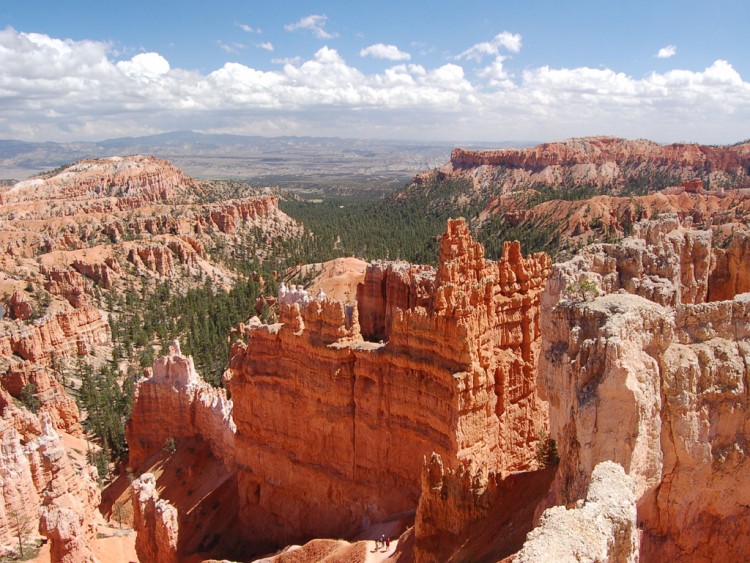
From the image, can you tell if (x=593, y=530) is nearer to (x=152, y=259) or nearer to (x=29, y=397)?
(x=29, y=397)

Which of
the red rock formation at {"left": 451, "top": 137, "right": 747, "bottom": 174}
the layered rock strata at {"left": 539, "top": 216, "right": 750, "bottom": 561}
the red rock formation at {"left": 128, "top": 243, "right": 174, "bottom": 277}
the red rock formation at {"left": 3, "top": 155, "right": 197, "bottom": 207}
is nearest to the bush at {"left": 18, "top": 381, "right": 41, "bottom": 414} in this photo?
the layered rock strata at {"left": 539, "top": 216, "right": 750, "bottom": 561}

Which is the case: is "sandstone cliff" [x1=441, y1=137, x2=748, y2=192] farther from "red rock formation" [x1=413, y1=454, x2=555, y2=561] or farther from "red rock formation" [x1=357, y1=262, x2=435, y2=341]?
"red rock formation" [x1=413, y1=454, x2=555, y2=561]

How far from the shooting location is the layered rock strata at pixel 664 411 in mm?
8719

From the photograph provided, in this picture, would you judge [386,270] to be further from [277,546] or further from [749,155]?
[749,155]

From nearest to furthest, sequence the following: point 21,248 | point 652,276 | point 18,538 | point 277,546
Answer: point 652,276
point 18,538
point 277,546
point 21,248

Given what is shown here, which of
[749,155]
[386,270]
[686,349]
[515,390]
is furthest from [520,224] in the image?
[686,349]

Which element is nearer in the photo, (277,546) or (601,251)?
(601,251)

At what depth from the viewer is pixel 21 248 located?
8094 cm

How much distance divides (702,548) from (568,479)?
267 cm

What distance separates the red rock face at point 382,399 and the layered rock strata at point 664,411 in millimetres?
5264

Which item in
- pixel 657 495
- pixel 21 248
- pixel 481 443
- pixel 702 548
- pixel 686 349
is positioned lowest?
pixel 21 248

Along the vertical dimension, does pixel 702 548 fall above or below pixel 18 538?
above

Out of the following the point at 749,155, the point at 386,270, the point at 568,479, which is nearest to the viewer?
the point at 568,479

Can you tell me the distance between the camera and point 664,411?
9258 millimetres
